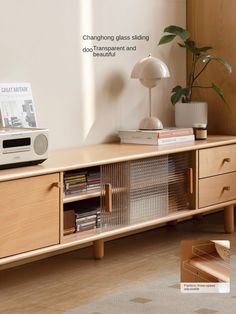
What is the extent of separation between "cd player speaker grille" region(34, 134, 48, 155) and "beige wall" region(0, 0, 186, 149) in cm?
43

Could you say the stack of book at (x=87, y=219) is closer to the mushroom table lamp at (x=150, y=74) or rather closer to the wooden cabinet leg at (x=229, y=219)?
the mushroom table lamp at (x=150, y=74)

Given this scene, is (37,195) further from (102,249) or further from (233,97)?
(233,97)

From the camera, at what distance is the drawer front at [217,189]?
380cm

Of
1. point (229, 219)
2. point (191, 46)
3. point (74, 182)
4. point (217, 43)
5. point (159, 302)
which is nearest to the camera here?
point (159, 302)

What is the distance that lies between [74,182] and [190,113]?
112cm

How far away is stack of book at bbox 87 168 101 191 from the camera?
330cm

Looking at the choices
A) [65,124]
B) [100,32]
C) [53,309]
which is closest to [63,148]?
[65,124]

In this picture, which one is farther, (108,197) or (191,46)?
(191,46)

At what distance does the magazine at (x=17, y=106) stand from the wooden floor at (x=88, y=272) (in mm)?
658

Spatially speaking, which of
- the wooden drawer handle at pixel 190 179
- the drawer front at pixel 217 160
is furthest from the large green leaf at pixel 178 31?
the wooden drawer handle at pixel 190 179

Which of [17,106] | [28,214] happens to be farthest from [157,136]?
[28,214]

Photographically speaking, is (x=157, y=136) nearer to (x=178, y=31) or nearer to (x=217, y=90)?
(x=217, y=90)

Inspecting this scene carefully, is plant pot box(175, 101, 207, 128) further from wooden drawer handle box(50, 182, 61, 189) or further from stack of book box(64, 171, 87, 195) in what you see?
wooden drawer handle box(50, 182, 61, 189)

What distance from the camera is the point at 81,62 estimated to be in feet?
12.2
